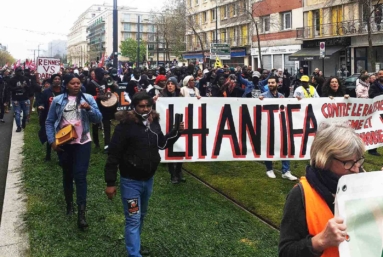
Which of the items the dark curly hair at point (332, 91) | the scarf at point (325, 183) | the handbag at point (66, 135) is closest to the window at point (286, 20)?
the dark curly hair at point (332, 91)

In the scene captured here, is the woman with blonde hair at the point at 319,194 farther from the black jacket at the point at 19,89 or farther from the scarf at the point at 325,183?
the black jacket at the point at 19,89

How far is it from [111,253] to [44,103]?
4668mm

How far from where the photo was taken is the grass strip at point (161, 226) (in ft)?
14.8

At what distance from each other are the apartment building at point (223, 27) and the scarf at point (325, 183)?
4082 cm

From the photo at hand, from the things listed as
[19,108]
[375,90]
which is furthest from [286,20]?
[375,90]

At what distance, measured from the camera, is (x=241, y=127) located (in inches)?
273

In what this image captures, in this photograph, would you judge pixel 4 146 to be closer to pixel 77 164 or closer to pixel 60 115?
pixel 60 115

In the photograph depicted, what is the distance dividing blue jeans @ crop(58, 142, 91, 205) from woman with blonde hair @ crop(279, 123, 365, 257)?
3.43 m

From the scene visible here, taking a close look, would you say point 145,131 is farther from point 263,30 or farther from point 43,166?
point 263,30

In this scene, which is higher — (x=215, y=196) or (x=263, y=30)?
(x=263, y=30)

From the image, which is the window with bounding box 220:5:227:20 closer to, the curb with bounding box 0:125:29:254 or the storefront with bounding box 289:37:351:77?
the storefront with bounding box 289:37:351:77

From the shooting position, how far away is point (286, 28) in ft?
140

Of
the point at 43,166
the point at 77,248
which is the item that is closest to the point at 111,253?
the point at 77,248

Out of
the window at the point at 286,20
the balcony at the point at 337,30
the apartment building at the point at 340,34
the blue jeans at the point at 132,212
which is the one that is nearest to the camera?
the blue jeans at the point at 132,212
